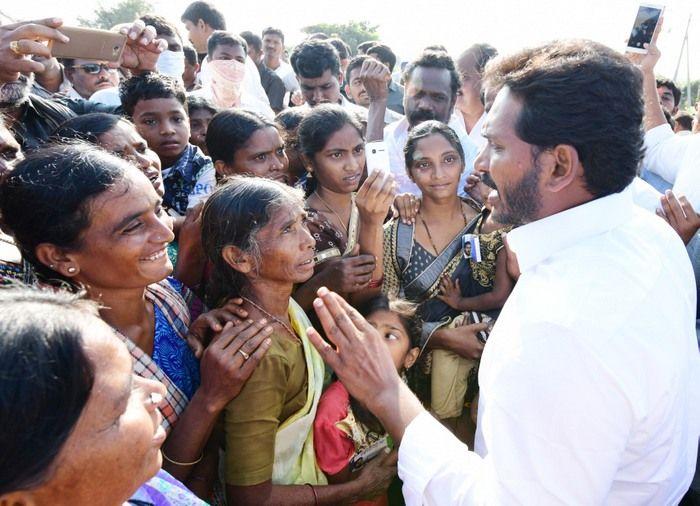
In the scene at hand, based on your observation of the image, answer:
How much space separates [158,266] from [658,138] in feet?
11.3

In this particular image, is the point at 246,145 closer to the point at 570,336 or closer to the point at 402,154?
the point at 402,154

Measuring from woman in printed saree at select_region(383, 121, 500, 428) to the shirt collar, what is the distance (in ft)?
3.58

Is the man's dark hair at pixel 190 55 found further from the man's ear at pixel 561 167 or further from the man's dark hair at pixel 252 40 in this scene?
the man's ear at pixel 561 167

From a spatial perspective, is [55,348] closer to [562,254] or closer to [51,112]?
[562,254]

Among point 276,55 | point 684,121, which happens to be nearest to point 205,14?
point 276,55

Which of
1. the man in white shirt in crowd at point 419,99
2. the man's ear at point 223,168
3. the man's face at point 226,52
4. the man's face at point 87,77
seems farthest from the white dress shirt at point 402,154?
the man's face at point 87,77

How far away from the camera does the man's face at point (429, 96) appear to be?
392 centimetres

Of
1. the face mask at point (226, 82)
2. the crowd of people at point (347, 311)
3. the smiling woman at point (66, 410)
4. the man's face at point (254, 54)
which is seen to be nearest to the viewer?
the smiling woman at point (66, 410)

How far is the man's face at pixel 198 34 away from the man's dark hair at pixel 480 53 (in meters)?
3.37

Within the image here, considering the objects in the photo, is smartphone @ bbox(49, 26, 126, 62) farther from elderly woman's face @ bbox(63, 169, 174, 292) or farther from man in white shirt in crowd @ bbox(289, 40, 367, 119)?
man in white shirt in crowd @ bbox(289, 40, 367, 119)

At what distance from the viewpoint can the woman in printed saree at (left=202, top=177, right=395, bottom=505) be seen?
5.37 ft

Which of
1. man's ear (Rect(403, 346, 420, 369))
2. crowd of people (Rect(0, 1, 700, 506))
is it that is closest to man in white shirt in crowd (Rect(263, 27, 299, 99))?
crowd of people (Rect(0, 1, 700, 506))

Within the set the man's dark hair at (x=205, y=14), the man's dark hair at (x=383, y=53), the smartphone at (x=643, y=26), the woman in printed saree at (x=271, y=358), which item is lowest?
the woman in printed saree at (x=271, y=358)

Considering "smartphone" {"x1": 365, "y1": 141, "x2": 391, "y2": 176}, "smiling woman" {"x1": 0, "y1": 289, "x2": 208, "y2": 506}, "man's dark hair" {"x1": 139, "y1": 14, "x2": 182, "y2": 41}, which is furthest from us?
"man's dark hair" {"x1": 139, "y1": 14, "x2": 182, "y2": 41}
